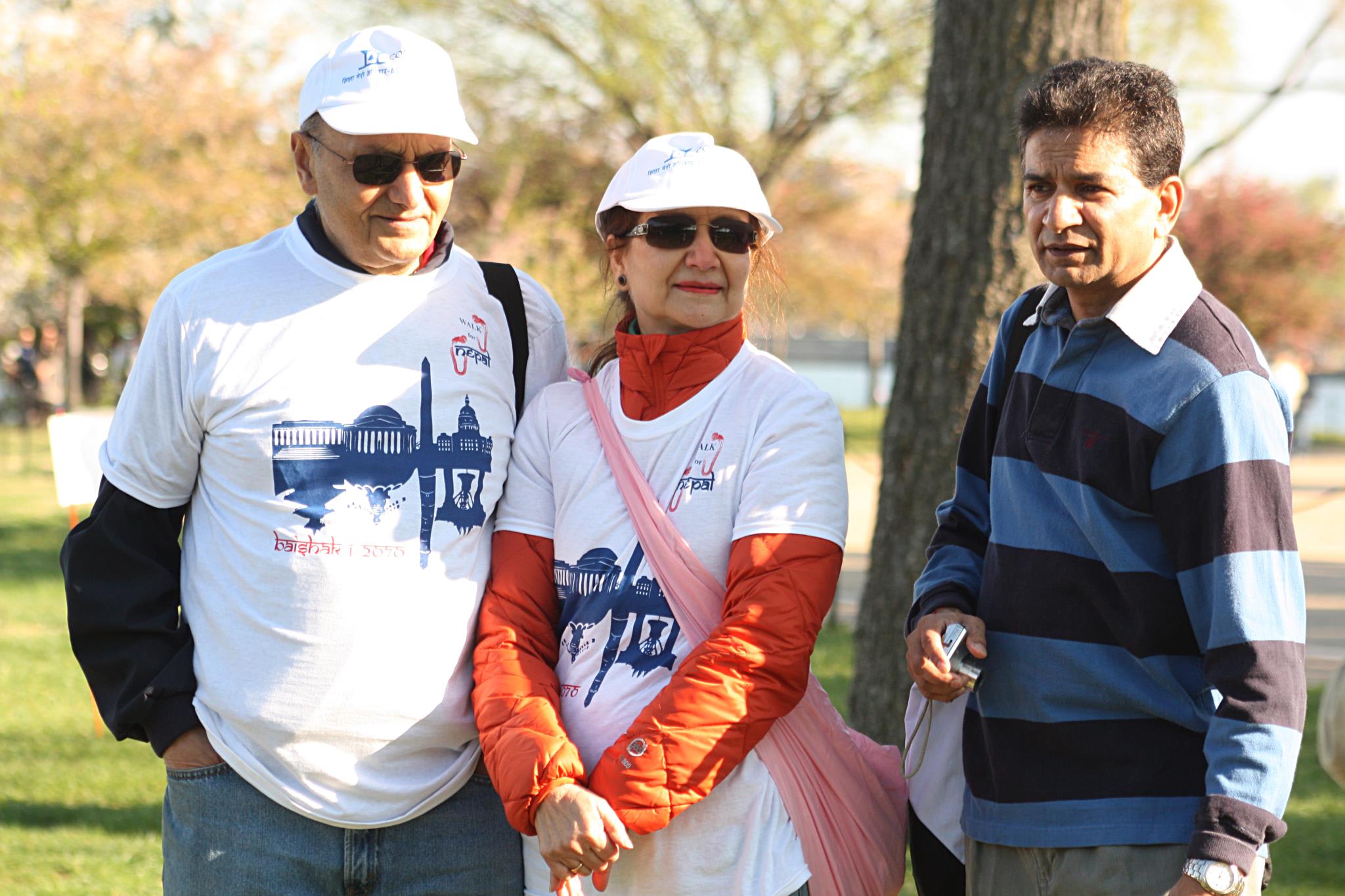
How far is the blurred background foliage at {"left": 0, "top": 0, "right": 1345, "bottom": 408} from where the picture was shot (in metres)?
16.7

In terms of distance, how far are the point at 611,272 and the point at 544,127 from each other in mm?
15568

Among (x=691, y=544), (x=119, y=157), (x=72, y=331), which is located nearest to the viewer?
(x=691, y=544)

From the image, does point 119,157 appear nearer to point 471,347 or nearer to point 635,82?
point 635,82

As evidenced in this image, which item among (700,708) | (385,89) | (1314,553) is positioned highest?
(385,89)

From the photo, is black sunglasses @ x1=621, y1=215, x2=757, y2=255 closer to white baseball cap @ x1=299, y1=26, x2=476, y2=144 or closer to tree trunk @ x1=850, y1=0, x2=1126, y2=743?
white baseball cap @ x1=299, y1=26, x2=476, y2=144

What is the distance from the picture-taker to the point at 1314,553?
41.8ft

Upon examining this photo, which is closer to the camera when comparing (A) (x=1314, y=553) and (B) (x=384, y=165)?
(B) (x=384, y=165)

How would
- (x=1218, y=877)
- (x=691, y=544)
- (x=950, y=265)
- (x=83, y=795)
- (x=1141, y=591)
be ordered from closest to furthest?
(x=1218, y=877), (x=1141, y=591), (x=691, y=544), (x=950, y=265), (x=83, y=795)

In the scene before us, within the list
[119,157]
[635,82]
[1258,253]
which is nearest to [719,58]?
[635,82]

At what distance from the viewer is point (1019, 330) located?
265 centimetres

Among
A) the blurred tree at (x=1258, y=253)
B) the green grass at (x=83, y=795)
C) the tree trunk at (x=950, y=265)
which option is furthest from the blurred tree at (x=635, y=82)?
the tree trunk at (x=950, y=265)

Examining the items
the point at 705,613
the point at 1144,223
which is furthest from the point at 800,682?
the point at 1144,223

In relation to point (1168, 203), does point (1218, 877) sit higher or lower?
lower

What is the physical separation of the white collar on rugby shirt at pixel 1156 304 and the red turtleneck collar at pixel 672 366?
74 cm
